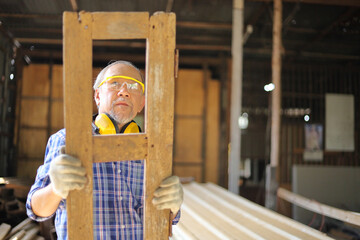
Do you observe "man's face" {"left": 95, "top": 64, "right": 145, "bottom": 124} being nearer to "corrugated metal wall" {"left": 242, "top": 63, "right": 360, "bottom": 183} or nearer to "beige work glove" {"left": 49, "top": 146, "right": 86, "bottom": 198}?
"beige work glove" {"left": 49, "top": 146, "right": 86, "bottom": 198}

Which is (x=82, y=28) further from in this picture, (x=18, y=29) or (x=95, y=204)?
(x=18, y=29)

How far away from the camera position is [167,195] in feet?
4.64

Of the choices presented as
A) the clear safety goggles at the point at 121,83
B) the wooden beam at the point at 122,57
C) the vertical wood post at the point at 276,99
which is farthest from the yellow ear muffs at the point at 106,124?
the wooden beam at the point at 122,57

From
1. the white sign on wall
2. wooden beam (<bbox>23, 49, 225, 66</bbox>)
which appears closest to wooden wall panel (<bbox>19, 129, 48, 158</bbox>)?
wooden beam (<bbox>23, 49, 225, 66</bbox>)

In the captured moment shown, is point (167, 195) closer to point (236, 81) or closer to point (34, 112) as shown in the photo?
point (236, 81)

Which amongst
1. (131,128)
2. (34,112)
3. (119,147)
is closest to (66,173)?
(119,147)

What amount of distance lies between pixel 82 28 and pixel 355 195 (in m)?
8.48

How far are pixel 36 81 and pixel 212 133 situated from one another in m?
5.26

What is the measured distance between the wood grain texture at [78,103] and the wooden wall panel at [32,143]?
28.4ft

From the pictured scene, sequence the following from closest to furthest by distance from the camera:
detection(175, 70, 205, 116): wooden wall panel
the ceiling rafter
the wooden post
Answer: the wooden post
the ceiling rafter
detection(175, 70, 205, 116): wooden wall panel

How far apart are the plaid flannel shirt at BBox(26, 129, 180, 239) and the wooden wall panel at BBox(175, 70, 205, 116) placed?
26.8 ft

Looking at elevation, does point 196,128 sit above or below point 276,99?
below

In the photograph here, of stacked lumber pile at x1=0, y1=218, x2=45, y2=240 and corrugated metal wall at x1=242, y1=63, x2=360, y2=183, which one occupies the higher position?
corrugated metal wall at x1=242, y1=63, x2=360, y2=183

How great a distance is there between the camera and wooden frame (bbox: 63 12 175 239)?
4.26ft
